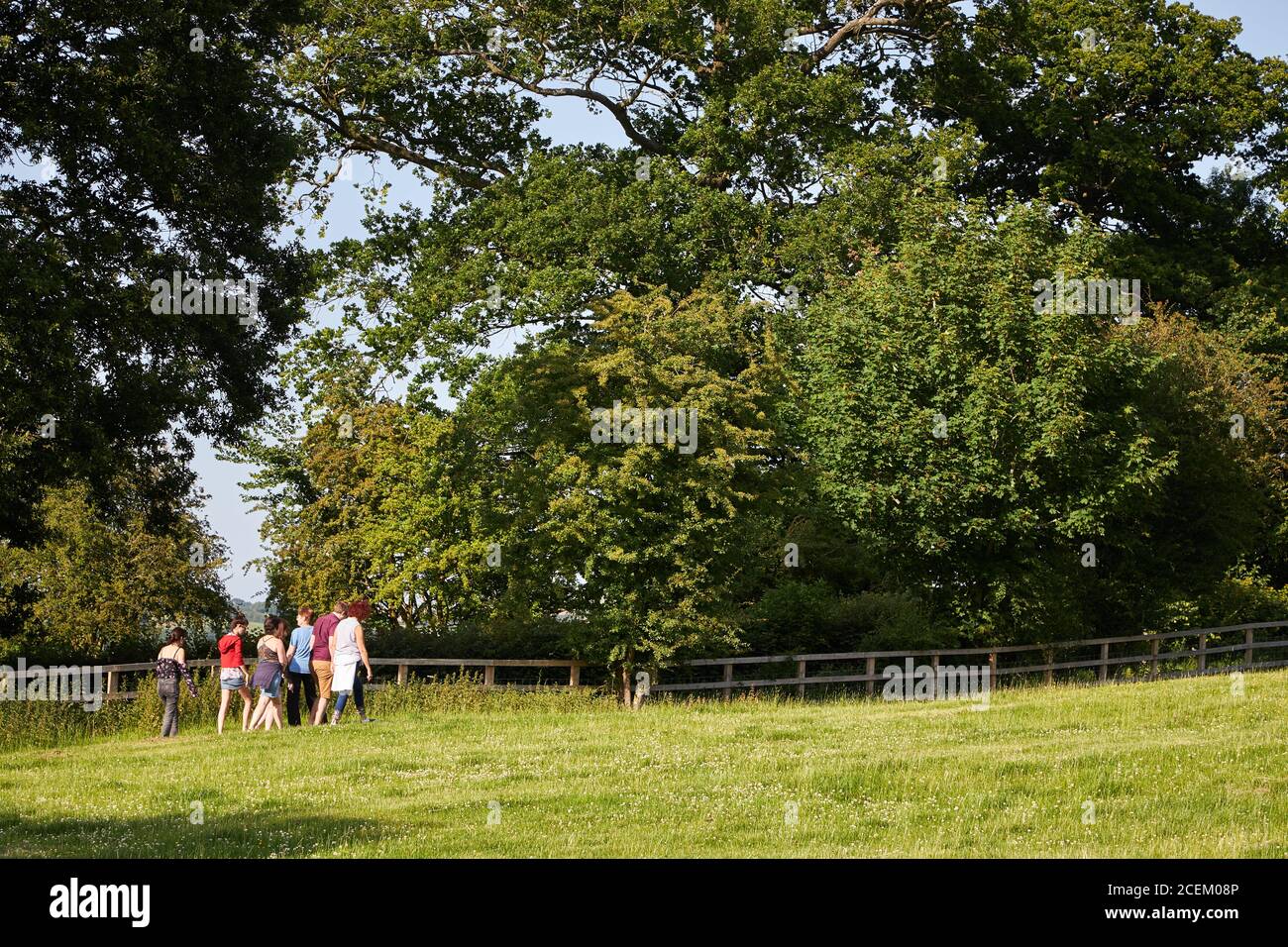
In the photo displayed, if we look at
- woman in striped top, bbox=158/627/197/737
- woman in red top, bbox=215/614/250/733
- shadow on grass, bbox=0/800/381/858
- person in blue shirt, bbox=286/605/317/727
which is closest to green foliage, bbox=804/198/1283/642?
person in blue shirt, bbox=286/605/317/727

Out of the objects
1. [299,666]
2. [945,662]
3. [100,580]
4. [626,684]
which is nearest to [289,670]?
[299,666]

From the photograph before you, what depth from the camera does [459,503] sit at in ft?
116

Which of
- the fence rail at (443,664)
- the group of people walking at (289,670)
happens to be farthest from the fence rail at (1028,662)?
the group of people walking at (289,670)

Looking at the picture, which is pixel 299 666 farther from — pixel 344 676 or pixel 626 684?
pixel 626 684

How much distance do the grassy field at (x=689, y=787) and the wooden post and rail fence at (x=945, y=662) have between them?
370cm

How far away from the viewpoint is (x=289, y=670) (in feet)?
73.0

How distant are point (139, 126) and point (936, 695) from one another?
1809 centimetres

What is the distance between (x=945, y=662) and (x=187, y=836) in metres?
21.4

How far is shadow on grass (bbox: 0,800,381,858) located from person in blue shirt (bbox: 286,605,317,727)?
8.24 m

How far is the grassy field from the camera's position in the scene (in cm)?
1230

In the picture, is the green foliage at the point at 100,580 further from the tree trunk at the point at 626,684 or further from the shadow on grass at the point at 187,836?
the shadow on grass at the point at 187,836

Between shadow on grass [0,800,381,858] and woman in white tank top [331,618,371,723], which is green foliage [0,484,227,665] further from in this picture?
shadow on grass [0,800,381,858]

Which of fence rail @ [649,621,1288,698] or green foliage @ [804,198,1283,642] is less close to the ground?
green foliage @ [804,198,1283,642]

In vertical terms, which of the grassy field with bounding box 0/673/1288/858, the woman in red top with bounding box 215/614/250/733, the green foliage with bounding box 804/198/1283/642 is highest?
the green foliage with bounding box 804/198/1283/642
